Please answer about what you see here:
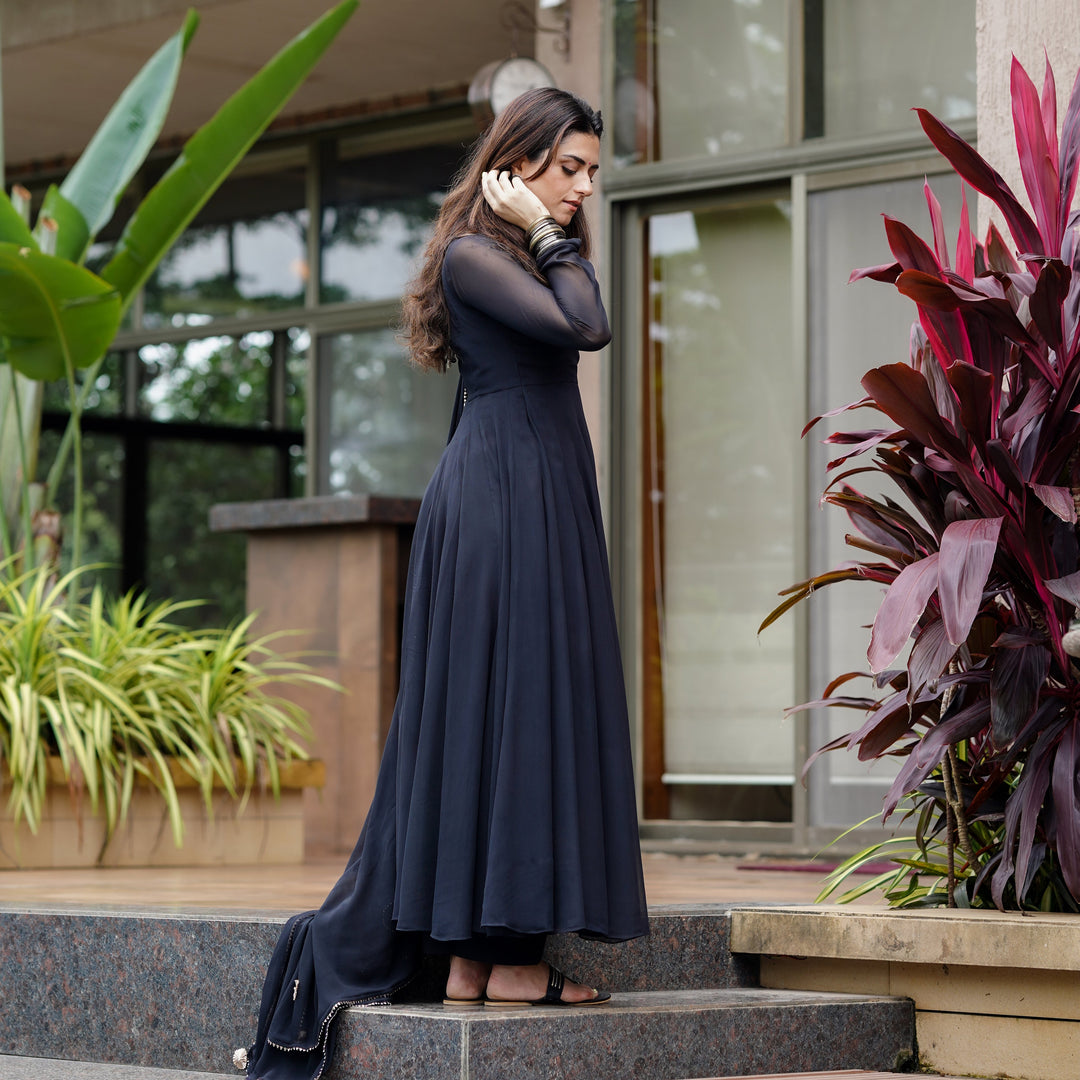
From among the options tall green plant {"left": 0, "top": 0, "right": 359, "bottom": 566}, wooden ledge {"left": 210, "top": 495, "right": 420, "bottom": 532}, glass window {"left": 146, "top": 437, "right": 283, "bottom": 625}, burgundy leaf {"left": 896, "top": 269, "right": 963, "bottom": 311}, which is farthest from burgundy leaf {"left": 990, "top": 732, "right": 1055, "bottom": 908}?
glass window {"left": 146, "top": 437, "right": 283, "bottom": 625}

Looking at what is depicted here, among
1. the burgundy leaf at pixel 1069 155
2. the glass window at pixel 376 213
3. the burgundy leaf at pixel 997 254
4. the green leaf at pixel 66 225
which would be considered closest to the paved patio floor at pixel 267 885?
the burgundy leaf at pixel 997 254

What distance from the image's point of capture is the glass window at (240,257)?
9.25 metres

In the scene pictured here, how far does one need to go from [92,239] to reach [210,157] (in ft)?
1.82

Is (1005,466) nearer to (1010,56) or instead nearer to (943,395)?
(943,395)

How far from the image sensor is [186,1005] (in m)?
3.26

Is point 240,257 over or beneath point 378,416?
over

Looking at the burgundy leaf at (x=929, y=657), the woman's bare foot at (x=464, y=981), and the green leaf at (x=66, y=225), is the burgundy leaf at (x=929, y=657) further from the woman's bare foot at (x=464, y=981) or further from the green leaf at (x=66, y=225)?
the green leaf at (x=66, y=225)

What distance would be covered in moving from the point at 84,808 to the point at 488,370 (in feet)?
9.12

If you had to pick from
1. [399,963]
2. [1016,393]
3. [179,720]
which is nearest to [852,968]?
[399,963]

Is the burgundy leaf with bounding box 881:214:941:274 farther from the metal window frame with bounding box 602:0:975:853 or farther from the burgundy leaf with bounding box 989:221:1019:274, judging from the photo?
the metal window frame with bounding box 602:0:975:853

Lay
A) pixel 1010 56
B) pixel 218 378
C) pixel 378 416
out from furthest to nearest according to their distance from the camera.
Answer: pixel 218 378, pixel 378 416, pixel 1010 56

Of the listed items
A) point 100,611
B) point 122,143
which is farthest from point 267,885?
point 122,143

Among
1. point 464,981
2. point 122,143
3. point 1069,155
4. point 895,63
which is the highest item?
point 895,63

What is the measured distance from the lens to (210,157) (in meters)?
5.91
